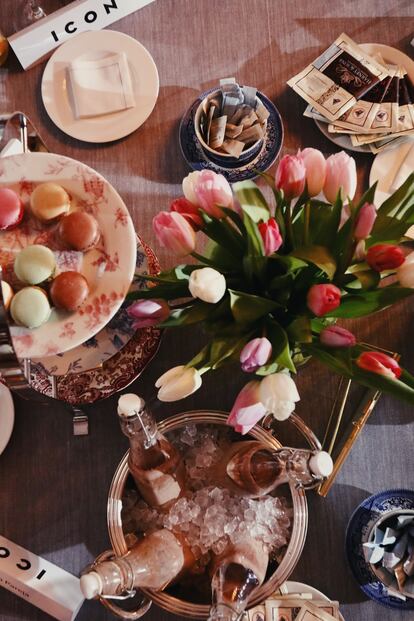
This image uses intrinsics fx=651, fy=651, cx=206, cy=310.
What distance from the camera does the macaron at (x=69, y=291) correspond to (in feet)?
2.52

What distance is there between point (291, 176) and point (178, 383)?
233mm

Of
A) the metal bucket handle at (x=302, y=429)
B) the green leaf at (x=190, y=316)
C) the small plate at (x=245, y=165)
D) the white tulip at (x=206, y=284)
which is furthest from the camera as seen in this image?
the small plate at (x=245, y=165)

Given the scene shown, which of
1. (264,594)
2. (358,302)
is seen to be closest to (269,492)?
(264,594)

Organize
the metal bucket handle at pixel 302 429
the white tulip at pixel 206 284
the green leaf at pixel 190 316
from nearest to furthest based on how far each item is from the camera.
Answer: the white tulip at pixel 206 284, the green leaf at pixel 190 316, the metal bucket handle at pixel 302 429

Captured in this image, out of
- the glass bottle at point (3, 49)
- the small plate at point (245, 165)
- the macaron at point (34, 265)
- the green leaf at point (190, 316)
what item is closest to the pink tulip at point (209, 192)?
the green leaf at point (190, 316)

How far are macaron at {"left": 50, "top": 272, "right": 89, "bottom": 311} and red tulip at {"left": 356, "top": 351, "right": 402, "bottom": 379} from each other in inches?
13.3

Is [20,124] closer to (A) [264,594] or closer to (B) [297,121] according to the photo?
(B) [297,121]

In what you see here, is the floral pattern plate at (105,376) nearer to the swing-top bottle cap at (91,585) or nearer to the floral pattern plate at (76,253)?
the floral pattern plate at (76,253)

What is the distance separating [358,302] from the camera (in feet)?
2.19

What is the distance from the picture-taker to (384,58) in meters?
1.03

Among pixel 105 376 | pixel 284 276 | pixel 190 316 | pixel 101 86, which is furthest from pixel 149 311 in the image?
pixel 101 86

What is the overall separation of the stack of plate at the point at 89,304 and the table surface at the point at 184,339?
0.05m

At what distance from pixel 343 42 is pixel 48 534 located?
2.85ft

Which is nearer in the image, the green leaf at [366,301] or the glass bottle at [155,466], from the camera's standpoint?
the green leaf at [366,301]
